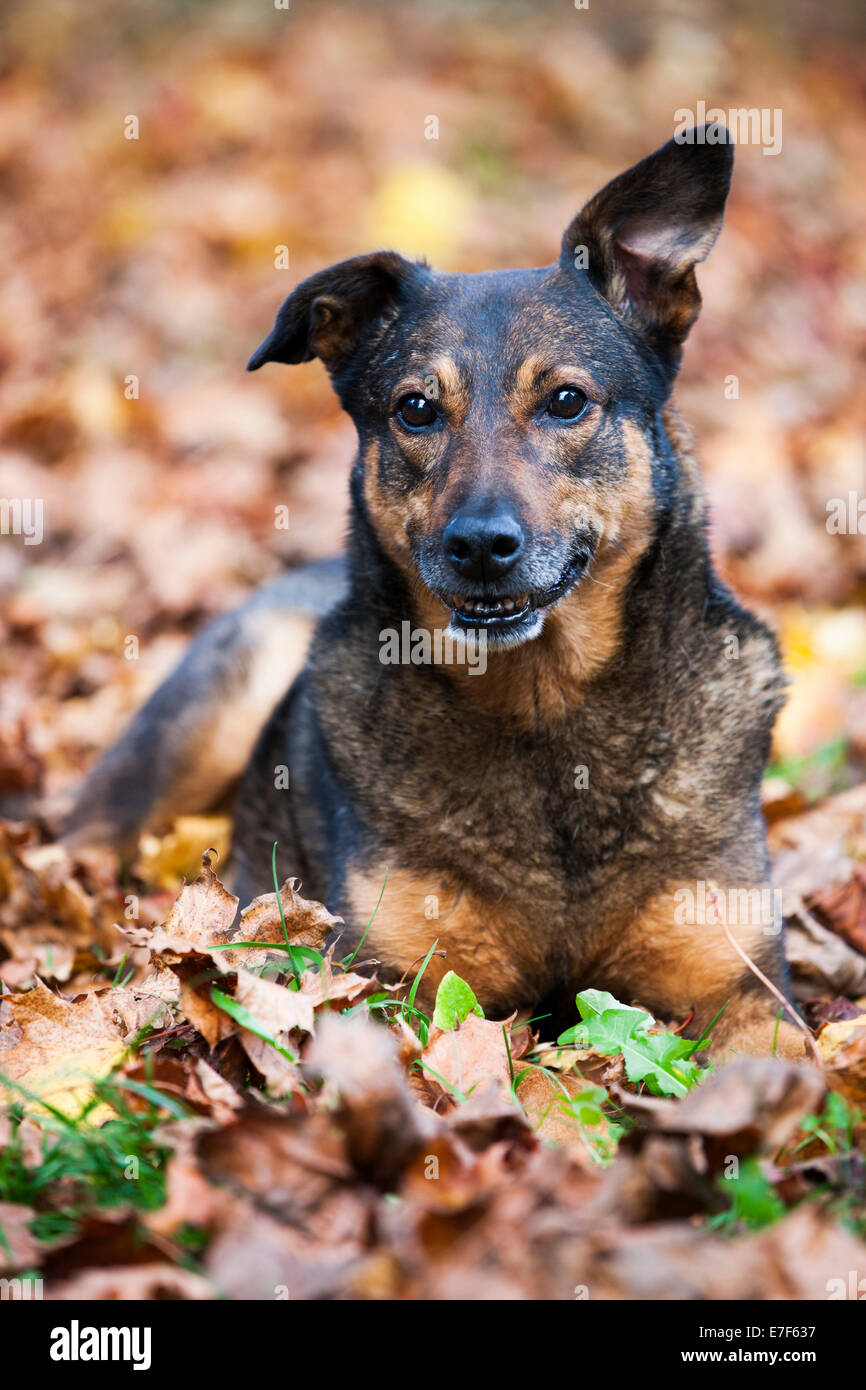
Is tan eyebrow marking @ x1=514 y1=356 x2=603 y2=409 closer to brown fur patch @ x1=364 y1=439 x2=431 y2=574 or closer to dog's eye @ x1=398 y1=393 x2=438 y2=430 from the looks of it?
dog's eye @ x1=398 y1=393 x2=438 y2=430

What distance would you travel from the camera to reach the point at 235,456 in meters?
9.27

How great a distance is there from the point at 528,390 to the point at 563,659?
2.67ft

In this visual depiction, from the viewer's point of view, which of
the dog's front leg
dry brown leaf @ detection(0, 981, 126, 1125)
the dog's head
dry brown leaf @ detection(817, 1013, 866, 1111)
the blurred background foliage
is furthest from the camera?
the blurred background foliage

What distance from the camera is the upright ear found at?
13.2ft

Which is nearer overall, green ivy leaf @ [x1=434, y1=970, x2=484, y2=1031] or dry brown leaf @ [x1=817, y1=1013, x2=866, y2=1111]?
dry brown leaf @ [x1=817, y1=1013, x2=866, y2=1111]

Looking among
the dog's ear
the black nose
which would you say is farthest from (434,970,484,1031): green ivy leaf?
the dog's ear

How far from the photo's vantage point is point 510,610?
12.6 feet

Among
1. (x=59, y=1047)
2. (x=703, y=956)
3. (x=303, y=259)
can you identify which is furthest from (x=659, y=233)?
(x=303, y=259)

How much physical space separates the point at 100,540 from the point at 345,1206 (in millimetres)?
6557

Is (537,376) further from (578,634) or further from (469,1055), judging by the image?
(469,1055)

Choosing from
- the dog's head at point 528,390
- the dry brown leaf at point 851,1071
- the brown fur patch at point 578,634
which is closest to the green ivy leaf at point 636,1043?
the dry brown leaf at point 851,1071

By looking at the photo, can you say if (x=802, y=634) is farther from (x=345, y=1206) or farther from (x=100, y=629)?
(x=345, y=1206)

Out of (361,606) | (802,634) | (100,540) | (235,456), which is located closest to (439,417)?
(361,606)

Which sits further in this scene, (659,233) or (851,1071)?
(659,233)
